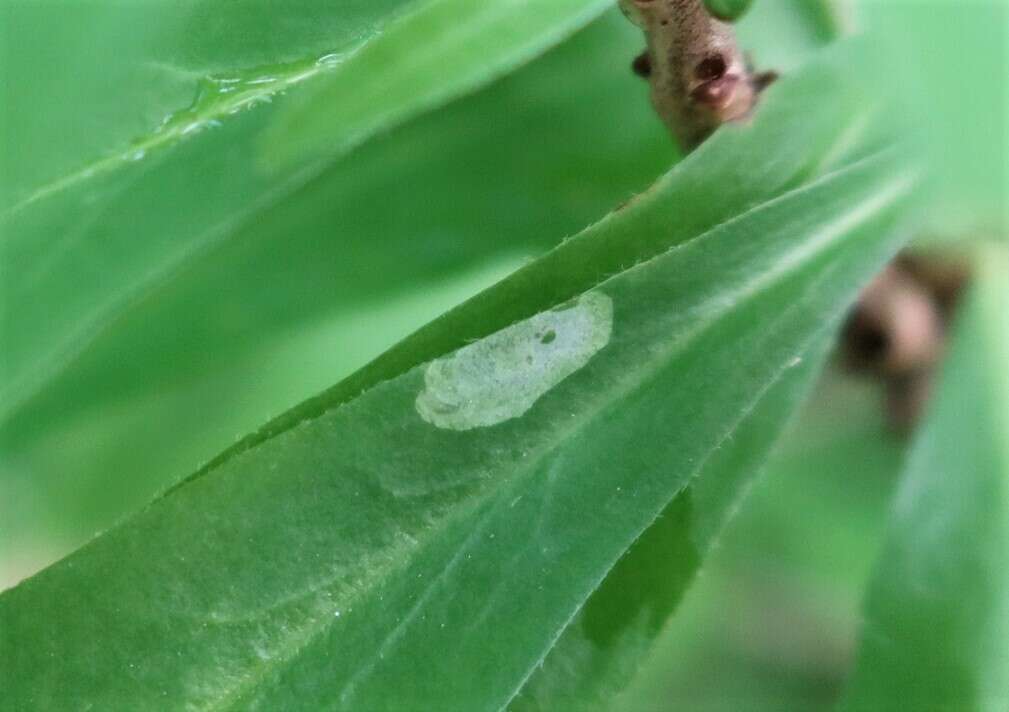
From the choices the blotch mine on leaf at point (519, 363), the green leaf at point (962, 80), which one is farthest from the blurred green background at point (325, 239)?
the blotch mine on leaf at point (519, 363)

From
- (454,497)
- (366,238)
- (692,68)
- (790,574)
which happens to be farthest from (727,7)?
(790,574)

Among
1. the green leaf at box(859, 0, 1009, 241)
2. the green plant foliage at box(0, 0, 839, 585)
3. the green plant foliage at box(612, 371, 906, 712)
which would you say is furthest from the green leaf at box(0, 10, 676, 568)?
the green plant foliage at box(612, 371, 906, 712)

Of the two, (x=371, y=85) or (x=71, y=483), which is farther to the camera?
(x=71, y=483)

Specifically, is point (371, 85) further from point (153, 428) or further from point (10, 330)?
point (153, 428)

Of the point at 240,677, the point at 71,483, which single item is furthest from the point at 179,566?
the point at 71,483

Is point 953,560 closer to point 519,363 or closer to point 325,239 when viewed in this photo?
point 519,363

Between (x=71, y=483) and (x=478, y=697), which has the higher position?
(x=71, y=483)

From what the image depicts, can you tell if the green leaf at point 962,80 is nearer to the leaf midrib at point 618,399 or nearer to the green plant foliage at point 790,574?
the leaf midrib at point 618,399

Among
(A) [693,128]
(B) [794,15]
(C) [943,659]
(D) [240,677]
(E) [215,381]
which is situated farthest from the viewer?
(E) [215,381]
